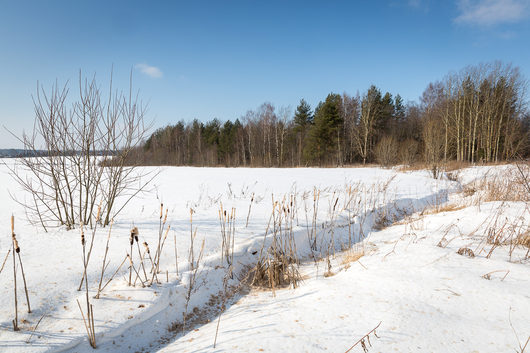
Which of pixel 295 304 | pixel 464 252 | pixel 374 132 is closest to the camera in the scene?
pixel 295 304

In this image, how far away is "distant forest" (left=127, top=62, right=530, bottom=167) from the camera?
1969cm

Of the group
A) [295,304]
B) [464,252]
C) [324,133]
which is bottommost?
[295,304]

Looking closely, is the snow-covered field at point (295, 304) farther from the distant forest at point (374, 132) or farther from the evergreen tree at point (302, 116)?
the evergreen tree at point (302, 116)

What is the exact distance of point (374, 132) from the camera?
26500 mm

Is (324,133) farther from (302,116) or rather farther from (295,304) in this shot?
(295,304)

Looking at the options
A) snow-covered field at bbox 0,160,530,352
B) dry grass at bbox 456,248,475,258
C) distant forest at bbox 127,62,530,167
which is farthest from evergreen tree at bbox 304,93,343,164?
dry grass at bbox 456,248,475,258

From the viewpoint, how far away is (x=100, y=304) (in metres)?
1.99

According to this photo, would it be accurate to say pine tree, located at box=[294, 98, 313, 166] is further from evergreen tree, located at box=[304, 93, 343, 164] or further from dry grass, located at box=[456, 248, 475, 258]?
dry grass, located at box=[456, 248, 475, 258]

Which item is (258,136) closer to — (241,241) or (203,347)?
(241,241)

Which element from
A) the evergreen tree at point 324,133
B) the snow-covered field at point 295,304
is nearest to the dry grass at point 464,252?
the snow-covered field at point 295,304

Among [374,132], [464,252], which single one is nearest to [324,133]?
[374,132]

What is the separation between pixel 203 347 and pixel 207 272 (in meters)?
1.30

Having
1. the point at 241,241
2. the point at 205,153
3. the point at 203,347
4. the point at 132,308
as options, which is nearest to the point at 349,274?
the point at 203,347

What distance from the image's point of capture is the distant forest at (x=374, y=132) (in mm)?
19688
